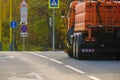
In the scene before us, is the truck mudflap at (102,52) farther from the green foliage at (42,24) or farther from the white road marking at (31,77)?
the green foliage at (42,24)

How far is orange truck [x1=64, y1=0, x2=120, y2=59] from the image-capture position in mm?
23406

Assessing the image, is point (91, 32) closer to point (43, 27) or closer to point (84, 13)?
point (84, 13)

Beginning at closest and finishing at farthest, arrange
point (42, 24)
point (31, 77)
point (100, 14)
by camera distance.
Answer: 1. point (31, 77)
2. point (100, 14)
3. point (42, 24)

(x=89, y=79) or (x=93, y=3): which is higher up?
(x=93, y=3)

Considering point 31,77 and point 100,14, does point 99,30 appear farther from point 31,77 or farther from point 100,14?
point 31,77

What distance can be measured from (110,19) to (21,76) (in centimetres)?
927

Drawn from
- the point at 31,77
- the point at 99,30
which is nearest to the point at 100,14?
the point at 99,30

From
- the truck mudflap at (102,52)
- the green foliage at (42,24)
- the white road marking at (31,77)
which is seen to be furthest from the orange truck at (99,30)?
the green foliage at (42,24)

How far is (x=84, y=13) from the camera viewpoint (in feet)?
77.4

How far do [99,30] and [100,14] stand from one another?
74 cm

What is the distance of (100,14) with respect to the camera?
23594mm

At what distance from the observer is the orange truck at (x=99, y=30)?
23406mm

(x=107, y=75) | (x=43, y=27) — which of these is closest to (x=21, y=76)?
(x=107, y=75)

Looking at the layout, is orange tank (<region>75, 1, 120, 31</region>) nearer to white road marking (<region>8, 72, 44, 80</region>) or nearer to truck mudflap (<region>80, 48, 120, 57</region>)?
truck mudflap (<region>80, 48, 120, 57</region>)
